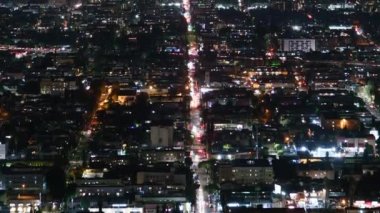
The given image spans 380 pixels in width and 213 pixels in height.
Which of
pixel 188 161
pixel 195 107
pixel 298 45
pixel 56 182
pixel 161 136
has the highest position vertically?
pixel 298 45

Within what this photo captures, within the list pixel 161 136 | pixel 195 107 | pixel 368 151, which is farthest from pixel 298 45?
pixel 368 151

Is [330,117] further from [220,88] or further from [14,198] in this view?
[14,198]

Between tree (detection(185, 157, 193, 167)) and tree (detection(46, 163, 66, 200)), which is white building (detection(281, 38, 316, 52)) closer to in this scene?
tree (detection(185, 157, 193, 167))

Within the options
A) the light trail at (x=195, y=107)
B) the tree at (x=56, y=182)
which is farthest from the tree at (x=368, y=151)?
the tree at (x=56, y=182)

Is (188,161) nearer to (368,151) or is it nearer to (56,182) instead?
(56,182)

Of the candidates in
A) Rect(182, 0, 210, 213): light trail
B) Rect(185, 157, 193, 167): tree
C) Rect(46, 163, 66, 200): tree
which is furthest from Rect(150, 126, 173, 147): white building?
Rect(46, 163, 66, 200): tree

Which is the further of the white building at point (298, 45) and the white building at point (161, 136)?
the white building at point (298, 45)

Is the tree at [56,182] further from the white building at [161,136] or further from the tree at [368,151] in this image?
the tree at [368,151]

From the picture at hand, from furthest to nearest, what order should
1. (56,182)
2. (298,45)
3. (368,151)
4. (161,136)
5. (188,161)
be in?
(298,45) → (161,136) → (368,151) → (188,161) → (56,182)

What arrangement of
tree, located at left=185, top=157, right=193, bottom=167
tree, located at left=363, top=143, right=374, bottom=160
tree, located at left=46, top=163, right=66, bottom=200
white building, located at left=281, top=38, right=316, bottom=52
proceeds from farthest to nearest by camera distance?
1. white building, located at left=281, top=38, right=316, bottom=52
2. tree, located at left=363, top=143, right=374, bottom=160
3. tree, located at left=185, top=157, right=193, bottom=167
4. tree, located at left=46, top=163, right=66, bottom=200

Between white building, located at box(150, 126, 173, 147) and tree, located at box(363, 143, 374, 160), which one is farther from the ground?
white building, located at box(150, 126, 173, 147)

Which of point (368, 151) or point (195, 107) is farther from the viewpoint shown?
point (195, 107)

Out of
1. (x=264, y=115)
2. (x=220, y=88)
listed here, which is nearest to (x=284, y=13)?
(x=220, y=88)
